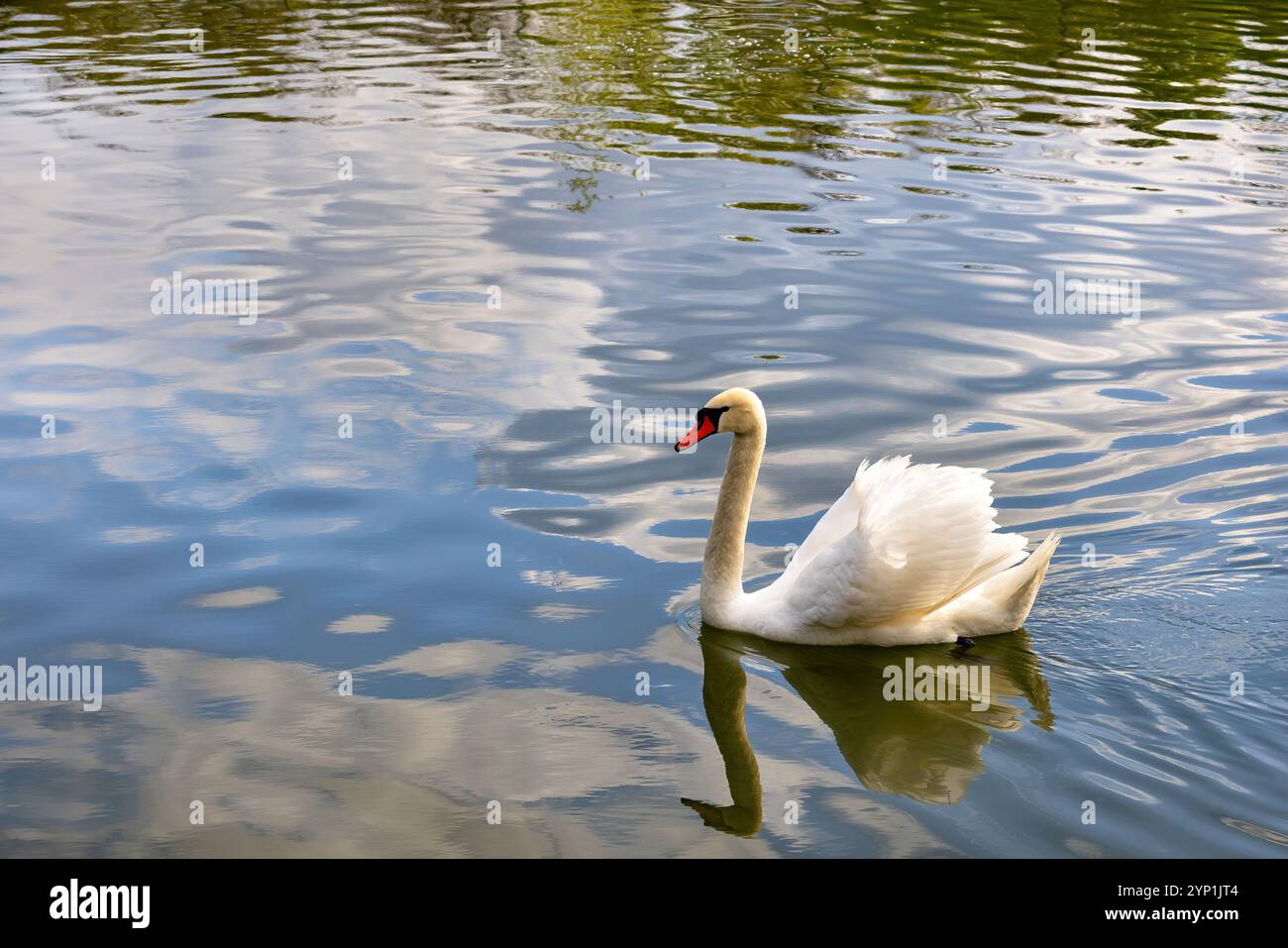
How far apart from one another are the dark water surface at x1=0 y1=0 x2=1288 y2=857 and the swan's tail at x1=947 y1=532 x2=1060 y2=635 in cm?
16

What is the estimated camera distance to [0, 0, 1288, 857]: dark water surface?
255 inches

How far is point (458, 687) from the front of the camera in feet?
23.8

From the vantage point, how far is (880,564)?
7.17 m

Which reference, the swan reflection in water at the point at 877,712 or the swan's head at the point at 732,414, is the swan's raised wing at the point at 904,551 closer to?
the swan reflection in water at the point at 877,712

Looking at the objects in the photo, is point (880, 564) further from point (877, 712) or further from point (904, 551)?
point (877, 712)

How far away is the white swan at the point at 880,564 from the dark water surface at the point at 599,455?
180 millimetres

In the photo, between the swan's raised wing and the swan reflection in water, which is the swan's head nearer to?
the swan's raised wing

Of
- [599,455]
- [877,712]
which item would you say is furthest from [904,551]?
[599,455]

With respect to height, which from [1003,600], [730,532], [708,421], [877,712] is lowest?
[877,712]

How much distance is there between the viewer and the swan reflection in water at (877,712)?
21.5 ft

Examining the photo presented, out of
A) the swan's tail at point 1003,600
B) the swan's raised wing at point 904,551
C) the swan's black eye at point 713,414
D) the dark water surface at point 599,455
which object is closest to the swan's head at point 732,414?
the swan's black eye at point 713,414

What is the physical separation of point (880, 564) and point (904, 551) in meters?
0.13

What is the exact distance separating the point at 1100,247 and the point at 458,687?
30.7ft

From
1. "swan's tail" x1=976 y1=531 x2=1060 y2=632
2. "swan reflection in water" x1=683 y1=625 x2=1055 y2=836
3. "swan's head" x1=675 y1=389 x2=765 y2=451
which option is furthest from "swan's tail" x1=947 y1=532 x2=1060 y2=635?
"swan's head" x1=675 y1=389 x2=765 y2=451
